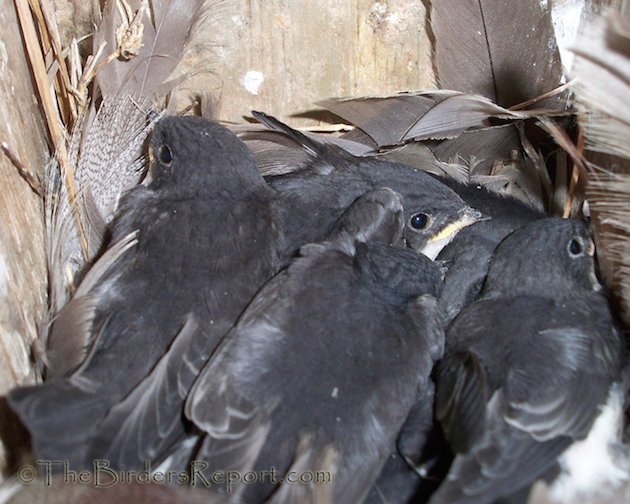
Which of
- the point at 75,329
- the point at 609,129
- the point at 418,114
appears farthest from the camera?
the point at 418,114

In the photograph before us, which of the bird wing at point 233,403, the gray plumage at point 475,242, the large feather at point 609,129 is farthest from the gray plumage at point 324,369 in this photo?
the large feather at point 609,129

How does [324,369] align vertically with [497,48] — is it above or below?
below

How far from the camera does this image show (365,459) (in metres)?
0.98

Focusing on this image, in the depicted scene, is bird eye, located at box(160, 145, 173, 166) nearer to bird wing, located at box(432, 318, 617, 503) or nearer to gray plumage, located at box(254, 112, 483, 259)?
gray plumage, located at box(254, 112, 483, 259)

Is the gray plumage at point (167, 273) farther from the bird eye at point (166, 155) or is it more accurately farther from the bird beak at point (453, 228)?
the bird beak at point (453, 228)

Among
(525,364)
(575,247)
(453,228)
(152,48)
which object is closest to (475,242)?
(453,228)

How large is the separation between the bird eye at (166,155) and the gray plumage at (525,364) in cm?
53

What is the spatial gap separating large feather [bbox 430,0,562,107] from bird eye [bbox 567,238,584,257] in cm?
40

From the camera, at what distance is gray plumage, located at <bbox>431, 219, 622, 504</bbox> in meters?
0.93

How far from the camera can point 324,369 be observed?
101 centimetres

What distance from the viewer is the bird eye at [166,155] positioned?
1.27 metres

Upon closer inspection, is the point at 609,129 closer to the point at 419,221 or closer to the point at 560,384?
the point at 560,384

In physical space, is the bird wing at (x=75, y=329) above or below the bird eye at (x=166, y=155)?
below

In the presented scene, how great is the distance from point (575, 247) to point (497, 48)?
49 cm
